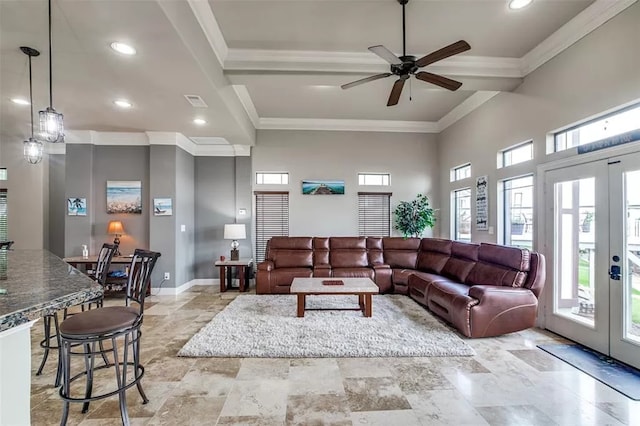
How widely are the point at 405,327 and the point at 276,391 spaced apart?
1.91 m

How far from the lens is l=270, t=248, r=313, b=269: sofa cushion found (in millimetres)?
5742

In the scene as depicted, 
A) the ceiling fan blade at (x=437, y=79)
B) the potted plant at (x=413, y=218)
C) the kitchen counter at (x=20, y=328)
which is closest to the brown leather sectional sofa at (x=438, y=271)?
the potted plant at (x=413, y=218)

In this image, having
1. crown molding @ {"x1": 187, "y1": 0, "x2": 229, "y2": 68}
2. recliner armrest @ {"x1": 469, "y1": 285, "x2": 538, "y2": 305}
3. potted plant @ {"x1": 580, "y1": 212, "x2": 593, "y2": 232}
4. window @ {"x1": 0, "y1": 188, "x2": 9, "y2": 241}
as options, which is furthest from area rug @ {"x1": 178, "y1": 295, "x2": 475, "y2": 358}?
window @ {"x1": 0, "y1": 188, "x2": 9, "y2": 241}

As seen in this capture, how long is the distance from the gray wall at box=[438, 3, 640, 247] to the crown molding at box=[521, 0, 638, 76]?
62 mm

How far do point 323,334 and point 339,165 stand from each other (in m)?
3.91

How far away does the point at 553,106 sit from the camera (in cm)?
358

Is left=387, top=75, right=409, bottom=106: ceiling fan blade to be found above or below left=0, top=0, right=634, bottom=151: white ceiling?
below

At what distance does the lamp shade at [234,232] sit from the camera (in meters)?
5.83

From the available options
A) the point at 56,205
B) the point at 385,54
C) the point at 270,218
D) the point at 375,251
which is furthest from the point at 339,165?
the point at 56,205

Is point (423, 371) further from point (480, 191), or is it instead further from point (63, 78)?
point (63, 78)

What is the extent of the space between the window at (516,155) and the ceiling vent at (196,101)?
4394mm

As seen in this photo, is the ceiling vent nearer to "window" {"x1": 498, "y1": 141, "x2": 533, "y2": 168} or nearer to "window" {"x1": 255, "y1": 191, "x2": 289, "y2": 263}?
"window" {"x1": 255, "y1": 191, "x2": 289, "y2": 263}

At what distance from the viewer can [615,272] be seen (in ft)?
9.55

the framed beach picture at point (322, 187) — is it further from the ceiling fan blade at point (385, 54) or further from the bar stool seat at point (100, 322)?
the bar stool seat at point (100, 322)
